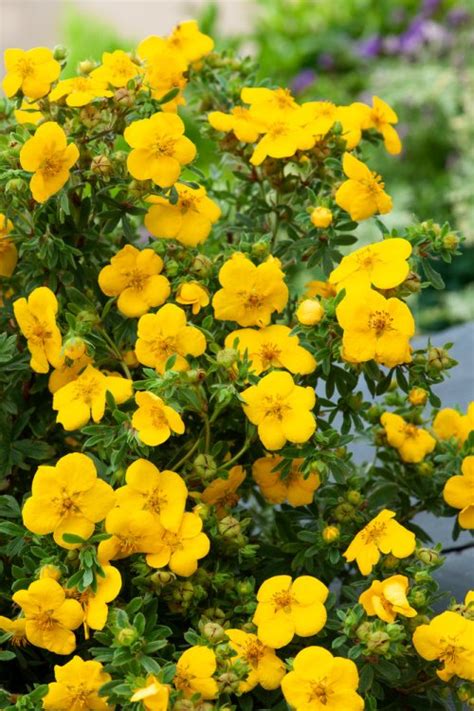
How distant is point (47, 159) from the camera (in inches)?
39.7

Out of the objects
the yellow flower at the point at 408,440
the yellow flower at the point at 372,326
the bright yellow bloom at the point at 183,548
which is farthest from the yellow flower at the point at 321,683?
the yellow flower at the point at 408,440

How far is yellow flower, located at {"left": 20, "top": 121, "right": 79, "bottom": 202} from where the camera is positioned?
3.28ft

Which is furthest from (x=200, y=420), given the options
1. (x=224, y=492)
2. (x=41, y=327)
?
(x=41, y=327)

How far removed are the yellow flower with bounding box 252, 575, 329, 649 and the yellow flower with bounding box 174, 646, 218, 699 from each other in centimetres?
8

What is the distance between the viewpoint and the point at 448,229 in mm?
1062

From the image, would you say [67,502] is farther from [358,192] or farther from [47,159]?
[358,192]

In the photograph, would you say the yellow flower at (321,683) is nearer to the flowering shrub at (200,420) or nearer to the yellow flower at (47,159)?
the flowering shrub at (200,420)

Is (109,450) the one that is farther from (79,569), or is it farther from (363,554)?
(363,554)

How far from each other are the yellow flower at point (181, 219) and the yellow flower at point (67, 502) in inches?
10.8

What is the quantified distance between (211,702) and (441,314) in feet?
9.72

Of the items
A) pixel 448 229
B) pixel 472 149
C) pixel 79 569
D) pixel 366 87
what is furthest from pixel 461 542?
pixel 366 87

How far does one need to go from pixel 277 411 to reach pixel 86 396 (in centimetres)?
18

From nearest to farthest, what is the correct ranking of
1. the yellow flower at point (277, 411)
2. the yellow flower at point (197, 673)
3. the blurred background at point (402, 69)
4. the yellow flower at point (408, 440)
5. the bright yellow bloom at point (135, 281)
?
1. the yellow flower at point (197, 673)
2. the yellow flower at point (277, 411)
3. the bright yellow bloom at point (135, 281)
4. the yellow flower at point (408, 440)
5. the blurred background at point (402, 69)

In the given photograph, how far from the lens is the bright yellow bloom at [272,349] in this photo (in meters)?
1.01
